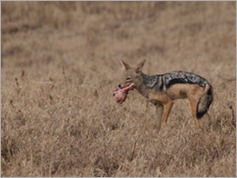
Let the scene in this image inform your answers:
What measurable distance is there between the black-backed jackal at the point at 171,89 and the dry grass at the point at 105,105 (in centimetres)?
23

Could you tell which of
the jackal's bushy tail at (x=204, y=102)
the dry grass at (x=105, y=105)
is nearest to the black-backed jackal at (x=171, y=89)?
the jackal's bushy tail at (x=204, y=102)

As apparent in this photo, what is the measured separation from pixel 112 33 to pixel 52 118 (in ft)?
36.9

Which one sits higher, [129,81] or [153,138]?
[129,81]

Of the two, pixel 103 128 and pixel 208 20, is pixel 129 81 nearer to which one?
pixel 103 128

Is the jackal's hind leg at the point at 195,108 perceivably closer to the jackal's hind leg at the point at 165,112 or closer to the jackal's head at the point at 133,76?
the jackal's hind leg at the point at 165,112

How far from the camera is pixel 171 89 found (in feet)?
22.1

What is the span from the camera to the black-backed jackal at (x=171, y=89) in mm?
6625

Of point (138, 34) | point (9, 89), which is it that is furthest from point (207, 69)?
point (138, 34)

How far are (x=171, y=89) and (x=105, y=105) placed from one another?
126cm

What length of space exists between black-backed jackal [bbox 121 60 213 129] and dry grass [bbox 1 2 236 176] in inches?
8.9

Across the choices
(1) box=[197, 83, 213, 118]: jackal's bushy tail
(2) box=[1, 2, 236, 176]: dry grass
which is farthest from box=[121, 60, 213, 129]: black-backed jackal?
(2) box=[1, 2, 236, 176]: dry grass

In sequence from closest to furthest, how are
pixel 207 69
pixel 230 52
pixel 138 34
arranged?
pixel 207 69 → pixel 230 52 → pixel 138 34

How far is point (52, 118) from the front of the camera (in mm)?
6828

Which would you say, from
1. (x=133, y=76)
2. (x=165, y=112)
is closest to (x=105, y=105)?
(x=133, y=76)
